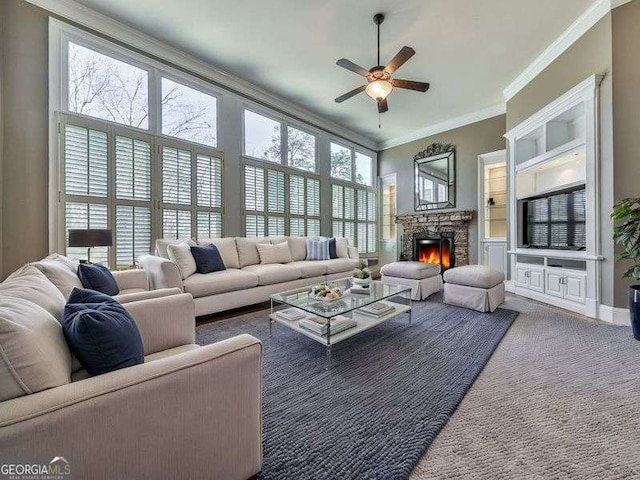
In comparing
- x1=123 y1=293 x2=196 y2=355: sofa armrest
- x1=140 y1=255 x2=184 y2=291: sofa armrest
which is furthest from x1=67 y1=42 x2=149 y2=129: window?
x1=123 y1=293 x2=196 y2=355: sofa armrest

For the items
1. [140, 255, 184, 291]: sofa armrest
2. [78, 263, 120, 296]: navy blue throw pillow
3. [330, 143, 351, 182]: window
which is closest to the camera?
[78, 263, 120, 296]: navy blue throw pillow

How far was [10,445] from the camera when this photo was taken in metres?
0.64

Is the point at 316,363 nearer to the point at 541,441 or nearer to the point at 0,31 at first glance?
the point at 541,441

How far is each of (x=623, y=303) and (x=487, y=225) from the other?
275 cm

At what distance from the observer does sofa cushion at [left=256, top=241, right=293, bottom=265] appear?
4.28 m

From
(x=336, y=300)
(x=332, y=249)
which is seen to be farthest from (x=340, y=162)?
(x=336, y=300)

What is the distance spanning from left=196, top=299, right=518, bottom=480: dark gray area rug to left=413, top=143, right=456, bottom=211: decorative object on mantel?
144 inches

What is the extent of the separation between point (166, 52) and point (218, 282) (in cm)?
307

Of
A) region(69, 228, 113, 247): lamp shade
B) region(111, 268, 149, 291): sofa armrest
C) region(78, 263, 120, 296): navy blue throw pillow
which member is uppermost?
region(69, 228, 113, 247): lamp shade

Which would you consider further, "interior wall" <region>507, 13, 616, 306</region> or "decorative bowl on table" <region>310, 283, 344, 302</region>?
"interior wall" <region>507, 13, 616, 306</region>

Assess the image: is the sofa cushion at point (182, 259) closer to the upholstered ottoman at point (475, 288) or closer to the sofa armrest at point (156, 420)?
the sofa armrest at point (156, 420)

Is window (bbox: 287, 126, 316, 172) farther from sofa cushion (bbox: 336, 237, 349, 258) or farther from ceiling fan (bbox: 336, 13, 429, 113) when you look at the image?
ceiling fan (bbox: 336, 13, 429, 113)

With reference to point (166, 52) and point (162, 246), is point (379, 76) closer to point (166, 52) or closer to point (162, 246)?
point (166, 52)

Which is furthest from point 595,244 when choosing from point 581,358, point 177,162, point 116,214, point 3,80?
point 3,80
